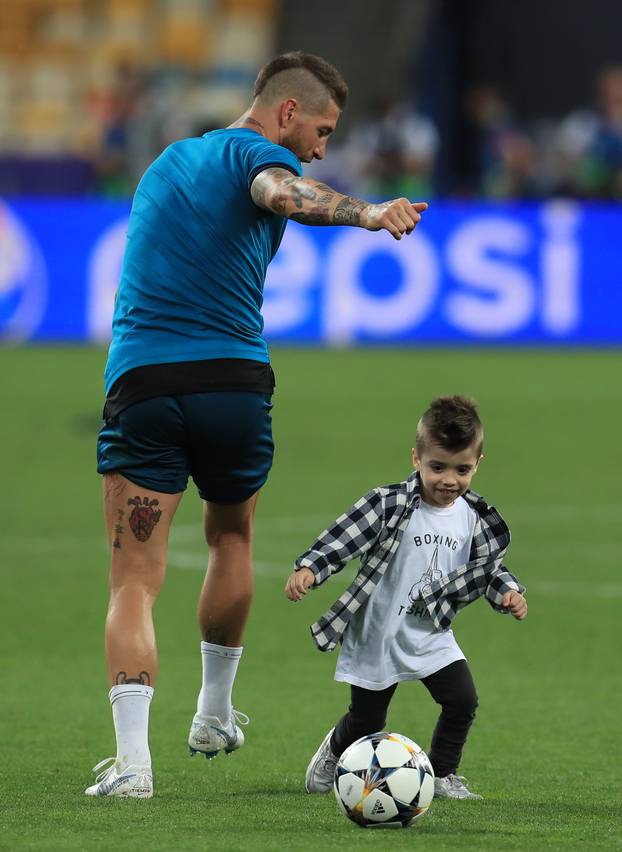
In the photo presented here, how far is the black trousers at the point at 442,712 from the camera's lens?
216 inches

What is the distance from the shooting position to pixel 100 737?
6555mm

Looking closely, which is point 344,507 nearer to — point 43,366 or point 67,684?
point 67,684

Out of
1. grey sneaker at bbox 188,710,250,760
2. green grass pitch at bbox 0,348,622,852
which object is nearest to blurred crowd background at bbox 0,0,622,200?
green grass pitch at bbox 0,348,622,852

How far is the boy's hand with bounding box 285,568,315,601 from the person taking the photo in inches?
203

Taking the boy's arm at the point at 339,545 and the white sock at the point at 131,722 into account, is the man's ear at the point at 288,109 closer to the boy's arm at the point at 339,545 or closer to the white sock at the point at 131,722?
the boy's arm at the point at 339,545

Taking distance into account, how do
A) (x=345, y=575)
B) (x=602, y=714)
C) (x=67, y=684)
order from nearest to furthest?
(x=602, y=714) < (x=67, y=684) < (x=345, y=575)

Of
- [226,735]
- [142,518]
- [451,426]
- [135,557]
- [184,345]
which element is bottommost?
[226,735]

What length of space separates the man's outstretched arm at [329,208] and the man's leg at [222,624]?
4.21 feet

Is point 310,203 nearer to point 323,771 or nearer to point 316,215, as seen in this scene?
point 316,215

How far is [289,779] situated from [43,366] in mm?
13970

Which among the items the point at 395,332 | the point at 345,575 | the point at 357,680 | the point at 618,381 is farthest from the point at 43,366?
the point at 357,680

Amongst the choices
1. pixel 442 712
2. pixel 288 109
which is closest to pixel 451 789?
pixel 442 712

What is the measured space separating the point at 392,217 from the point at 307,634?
14.5 ft

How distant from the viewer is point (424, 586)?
17.9 ft
